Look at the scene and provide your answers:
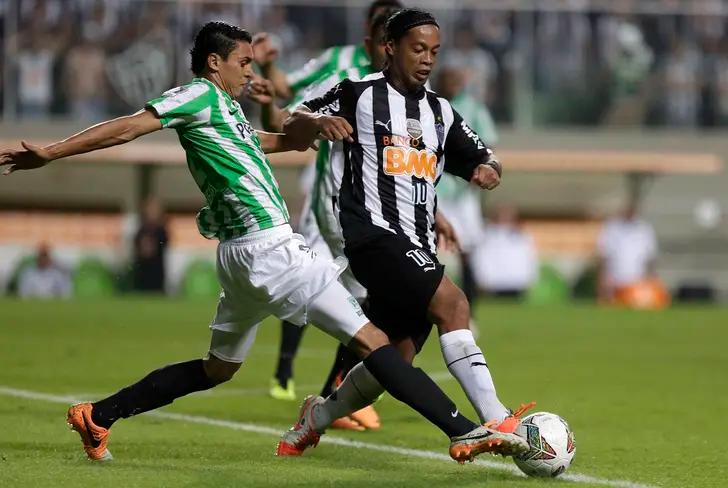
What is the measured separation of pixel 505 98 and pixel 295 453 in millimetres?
17926

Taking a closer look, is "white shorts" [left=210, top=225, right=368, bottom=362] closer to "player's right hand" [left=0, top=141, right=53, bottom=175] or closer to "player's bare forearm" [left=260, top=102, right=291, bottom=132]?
"player's right hand" [left=0, top=141, right=53, bottom=175]

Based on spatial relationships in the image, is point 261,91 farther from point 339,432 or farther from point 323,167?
point 339,432

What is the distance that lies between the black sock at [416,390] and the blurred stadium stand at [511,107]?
1537cm

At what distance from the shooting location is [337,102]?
21.3 ft

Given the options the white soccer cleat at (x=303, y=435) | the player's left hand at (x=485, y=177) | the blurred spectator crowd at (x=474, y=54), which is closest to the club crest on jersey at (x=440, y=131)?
the player's left hand at (x=485, y=177)

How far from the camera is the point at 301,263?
594cm

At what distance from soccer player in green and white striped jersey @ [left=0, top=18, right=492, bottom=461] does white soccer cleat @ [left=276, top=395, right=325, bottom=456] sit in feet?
1.17

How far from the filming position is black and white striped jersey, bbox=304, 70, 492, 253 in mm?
6293

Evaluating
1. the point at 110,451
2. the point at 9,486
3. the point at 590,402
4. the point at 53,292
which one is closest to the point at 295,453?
the point at 110,451

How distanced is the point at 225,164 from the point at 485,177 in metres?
1.18

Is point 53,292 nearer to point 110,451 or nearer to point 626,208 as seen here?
point 626,208

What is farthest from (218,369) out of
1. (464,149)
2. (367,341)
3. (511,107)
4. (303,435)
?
(511,107)

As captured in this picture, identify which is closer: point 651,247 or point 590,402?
point 590,402

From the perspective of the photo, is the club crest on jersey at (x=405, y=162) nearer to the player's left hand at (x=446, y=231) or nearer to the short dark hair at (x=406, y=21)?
the short dark hair at (x=406, y=21)
